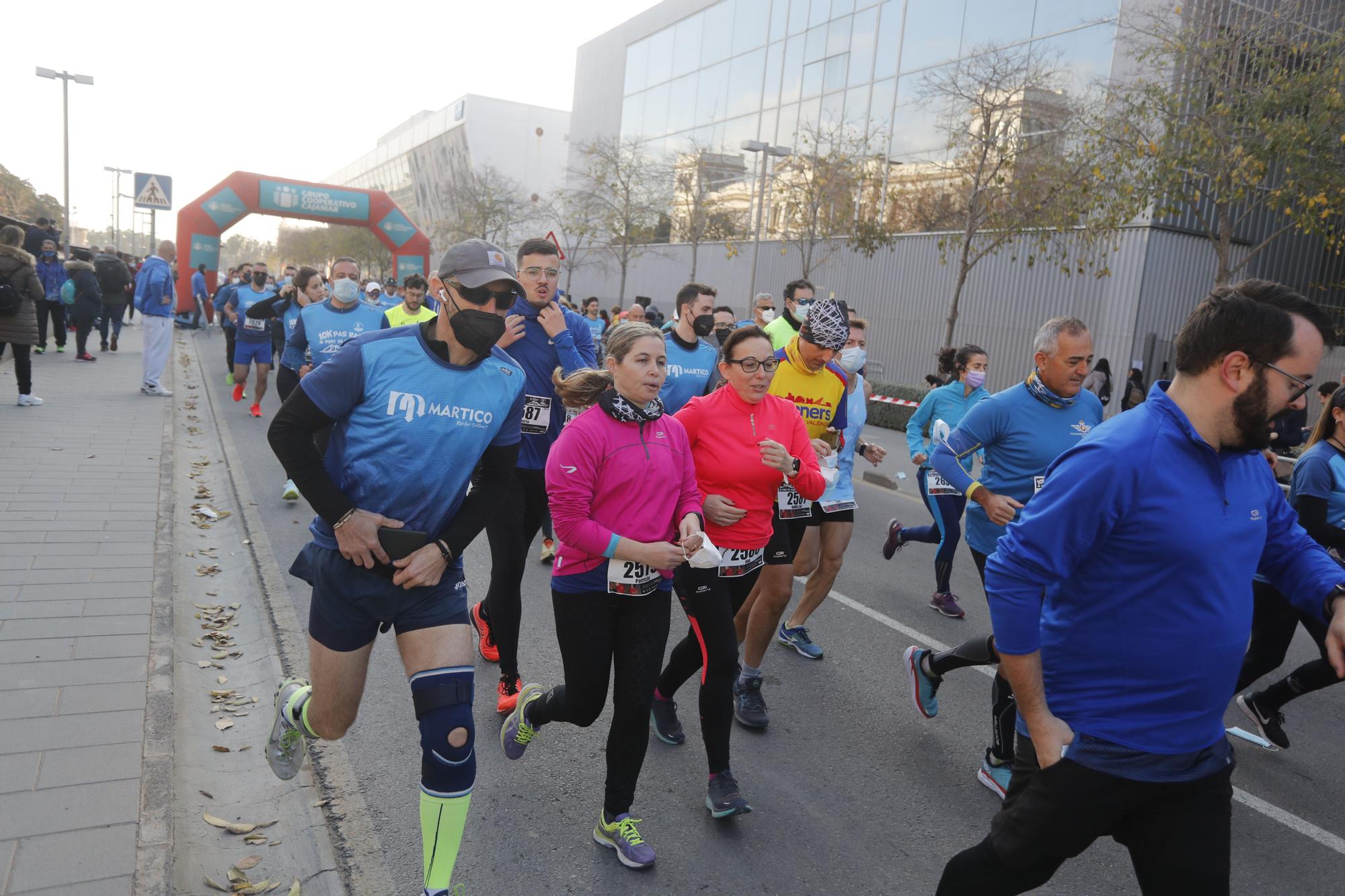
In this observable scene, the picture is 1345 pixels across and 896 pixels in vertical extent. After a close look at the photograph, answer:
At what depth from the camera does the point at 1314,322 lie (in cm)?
219

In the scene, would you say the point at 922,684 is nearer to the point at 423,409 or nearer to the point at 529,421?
the point at 529,421

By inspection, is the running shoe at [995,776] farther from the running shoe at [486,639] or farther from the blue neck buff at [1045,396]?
the running shoe at [486,639]

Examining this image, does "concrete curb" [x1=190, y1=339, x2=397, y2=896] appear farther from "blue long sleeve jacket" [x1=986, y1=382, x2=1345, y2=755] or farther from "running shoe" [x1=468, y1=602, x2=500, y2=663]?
"blue long sleeve jacket" [x1=986, y1=382, x2=1345, y2=755]

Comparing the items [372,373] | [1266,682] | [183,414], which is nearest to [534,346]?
[372,373]

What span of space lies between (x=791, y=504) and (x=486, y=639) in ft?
6.21

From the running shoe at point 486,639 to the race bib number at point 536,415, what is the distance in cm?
106

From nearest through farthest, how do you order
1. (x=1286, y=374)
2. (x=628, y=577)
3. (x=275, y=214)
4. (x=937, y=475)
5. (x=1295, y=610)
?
(x=1286, y=374) < (x=628, y=577) < (x=1295, y=610) < (x=937, y=475) < (x=275, y=214)

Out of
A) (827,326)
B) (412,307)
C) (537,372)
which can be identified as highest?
(827,326)

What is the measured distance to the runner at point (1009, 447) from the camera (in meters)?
4.21

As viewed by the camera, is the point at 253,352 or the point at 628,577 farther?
the point at 253,352

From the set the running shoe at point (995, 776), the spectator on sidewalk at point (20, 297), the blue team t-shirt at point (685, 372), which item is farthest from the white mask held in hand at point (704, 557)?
the spectator on sidewalk at point (20, 297)

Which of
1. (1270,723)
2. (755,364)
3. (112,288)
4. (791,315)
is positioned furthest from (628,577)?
(112,288)

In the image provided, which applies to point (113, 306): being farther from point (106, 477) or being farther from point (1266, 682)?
point (1266, 682)

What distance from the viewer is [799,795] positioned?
400cm
